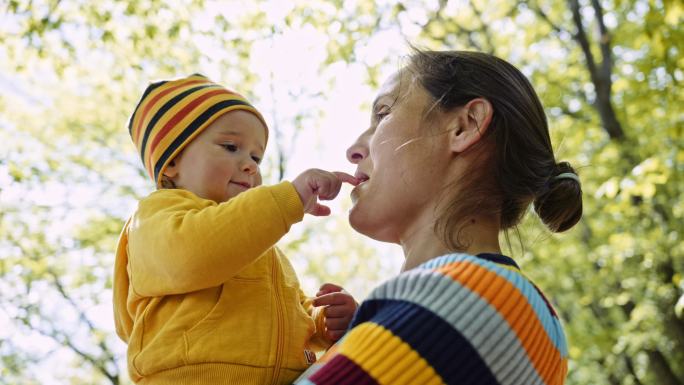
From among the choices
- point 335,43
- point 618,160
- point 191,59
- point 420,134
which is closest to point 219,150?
point 420,134

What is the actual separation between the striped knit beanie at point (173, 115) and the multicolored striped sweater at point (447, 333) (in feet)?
3.43

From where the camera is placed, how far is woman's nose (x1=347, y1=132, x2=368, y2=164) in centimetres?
203

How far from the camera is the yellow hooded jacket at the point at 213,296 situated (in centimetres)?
171

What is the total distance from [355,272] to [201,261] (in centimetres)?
1963

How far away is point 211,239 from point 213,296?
0.21m

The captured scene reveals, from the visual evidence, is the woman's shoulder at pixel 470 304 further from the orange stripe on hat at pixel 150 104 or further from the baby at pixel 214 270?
the orange stripe on hat at pixel 150 104

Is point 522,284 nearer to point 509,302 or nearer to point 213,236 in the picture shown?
point 509,302

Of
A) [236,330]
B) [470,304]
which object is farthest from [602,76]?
[470,304]

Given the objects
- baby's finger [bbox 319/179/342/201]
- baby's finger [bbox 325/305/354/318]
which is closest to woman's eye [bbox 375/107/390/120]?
baby's finger [bbox 319/179/342/201]

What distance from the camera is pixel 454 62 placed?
1.99 m

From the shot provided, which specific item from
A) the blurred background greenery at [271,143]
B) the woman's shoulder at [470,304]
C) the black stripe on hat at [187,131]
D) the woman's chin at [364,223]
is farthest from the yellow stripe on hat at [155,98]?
the blurred background greenery at [271,143]

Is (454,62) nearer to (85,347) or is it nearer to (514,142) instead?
(514,142)

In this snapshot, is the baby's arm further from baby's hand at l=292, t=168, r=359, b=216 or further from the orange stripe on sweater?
the orange stripe on sweater

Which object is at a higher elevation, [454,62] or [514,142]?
[454,62]
